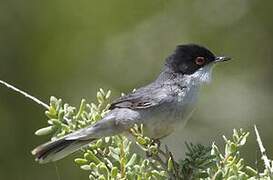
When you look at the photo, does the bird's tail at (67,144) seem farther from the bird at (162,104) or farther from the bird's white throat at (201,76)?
the bird's white throat at (201,76)

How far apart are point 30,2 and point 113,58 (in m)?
1.06

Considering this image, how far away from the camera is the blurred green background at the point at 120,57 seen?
818cm

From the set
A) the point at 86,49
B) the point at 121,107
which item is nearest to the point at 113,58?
the point at 86,49

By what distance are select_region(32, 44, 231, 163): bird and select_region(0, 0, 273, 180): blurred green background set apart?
8.05 feet

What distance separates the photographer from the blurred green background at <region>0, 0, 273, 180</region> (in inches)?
322

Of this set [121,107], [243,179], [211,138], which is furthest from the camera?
[211,138]

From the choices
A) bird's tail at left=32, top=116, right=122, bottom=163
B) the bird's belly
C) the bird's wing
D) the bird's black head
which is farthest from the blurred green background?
bird's tail at left=32, top=116, right=122, bottom=163

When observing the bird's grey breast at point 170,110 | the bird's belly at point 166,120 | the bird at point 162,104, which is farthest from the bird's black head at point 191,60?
the bird's belly at point 166,120

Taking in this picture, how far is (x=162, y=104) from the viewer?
529 cm

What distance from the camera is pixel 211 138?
865 centimetres

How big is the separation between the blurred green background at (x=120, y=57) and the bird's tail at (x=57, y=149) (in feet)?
10.5

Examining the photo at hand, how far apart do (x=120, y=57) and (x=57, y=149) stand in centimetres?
443

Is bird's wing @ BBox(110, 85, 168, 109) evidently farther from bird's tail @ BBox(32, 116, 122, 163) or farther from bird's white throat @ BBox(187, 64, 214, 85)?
bird's tail @ BBox(32, 116, 122, 163)

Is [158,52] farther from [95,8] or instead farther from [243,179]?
[243,179]
